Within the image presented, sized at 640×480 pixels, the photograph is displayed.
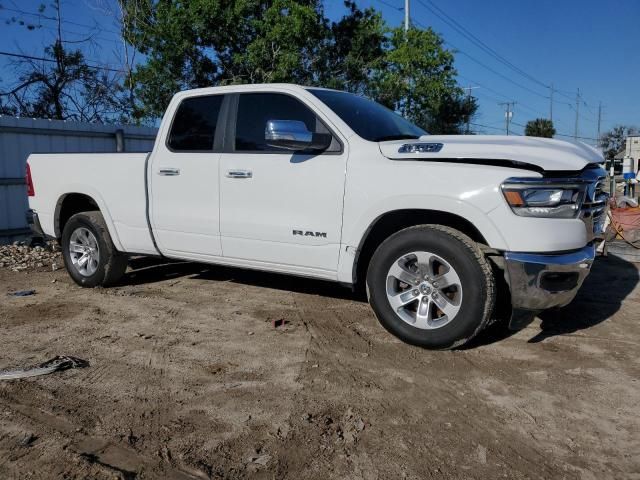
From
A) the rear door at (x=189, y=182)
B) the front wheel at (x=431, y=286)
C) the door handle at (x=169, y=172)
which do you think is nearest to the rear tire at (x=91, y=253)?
the rear door at (x=189, y=182)

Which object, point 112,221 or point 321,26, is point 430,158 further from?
point 321,26

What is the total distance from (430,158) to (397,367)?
1474 mm

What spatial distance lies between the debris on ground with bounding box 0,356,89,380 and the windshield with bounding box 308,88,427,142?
269 cm

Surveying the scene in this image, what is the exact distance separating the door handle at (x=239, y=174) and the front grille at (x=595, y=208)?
102 inches

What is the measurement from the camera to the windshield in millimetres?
4656

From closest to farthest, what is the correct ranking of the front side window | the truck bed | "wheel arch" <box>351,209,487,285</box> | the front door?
"wheel arch" <box>351,209,487,285</box>
the front door
the front side window
the truck bed

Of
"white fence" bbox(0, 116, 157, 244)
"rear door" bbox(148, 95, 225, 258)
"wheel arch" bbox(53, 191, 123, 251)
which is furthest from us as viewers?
"white fence" bbox(0, 116, 157, 244)

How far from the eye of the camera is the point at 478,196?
385cm

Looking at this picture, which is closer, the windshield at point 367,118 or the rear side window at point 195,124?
the windshield at point 367,118

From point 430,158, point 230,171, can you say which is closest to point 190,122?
point 230,171

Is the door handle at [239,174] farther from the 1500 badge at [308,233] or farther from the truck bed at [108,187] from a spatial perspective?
the truck bed at [108,187]

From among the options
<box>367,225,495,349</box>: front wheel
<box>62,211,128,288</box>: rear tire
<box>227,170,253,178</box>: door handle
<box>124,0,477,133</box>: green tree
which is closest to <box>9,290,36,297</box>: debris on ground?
<box>62,211,128,288</box>: rear tire

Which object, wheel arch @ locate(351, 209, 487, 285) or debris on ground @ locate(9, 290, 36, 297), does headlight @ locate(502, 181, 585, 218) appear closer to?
wheel arch @ locate(351, 209, 487, 285)

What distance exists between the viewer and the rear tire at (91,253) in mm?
6059
